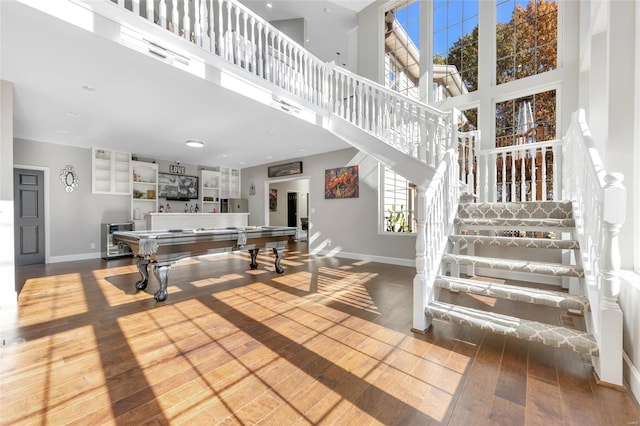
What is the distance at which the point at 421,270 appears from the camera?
93.4 inches

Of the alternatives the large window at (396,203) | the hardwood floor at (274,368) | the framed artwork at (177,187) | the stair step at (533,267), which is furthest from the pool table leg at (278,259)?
the framed artwork at (177,187)

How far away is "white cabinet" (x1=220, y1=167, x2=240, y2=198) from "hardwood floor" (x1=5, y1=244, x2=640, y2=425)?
5801 millimetres

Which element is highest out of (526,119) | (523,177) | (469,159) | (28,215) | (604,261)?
(526,119)

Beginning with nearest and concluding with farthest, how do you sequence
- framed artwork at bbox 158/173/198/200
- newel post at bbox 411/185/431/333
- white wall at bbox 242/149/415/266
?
1. newel post at bbox 411/185/431/333
2. white wall at bbox 242/149/415/266
3. framed artwork at bbox 158/173/198/200

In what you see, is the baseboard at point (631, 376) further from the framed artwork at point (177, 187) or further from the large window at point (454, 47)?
the framed artwork at point (177, 187)

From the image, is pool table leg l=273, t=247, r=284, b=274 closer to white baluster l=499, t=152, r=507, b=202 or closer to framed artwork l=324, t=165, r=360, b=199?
framed artwork l=324, t=165, r=360, b=199

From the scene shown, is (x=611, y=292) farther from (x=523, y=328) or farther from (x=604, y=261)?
(x=523, y=328)

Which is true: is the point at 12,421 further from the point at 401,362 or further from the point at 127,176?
the point at 127,176

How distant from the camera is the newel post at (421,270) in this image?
2.37 m

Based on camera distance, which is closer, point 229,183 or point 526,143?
point 526,143

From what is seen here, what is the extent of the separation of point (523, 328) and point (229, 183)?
28.0 ft

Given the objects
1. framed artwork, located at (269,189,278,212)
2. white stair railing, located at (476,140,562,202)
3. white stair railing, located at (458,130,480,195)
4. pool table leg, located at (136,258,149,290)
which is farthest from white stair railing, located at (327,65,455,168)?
framed artwork, located at (269,189,278,212)

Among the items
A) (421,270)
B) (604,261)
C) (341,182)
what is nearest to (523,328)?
(604,261)

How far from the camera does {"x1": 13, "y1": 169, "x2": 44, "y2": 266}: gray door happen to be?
17.7 feet
